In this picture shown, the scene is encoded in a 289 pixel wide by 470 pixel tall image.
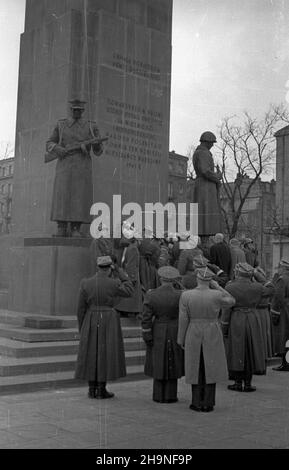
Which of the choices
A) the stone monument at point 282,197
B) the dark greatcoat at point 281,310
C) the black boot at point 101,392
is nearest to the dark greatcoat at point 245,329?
the dark greatcoat at point 281,310

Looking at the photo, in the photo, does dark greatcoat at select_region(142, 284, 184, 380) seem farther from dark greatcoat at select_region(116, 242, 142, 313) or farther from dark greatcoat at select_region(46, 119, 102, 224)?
dark greatcoat at select_region(46, 119, 102, 224)

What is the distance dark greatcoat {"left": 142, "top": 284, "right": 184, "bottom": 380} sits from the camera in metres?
7.69

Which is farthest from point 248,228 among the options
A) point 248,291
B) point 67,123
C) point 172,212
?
point 248,291

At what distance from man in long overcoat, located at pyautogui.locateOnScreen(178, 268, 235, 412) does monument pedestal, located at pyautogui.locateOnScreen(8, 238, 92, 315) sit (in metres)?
4.75

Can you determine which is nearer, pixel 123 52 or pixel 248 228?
pixel 123 52

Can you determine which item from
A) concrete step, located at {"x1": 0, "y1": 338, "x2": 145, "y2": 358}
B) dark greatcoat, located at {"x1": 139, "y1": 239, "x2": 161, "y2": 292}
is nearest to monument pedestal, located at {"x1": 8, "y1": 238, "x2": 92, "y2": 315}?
dark greatcoat, located at {"x1": 139, "y1": 239, "x2": 161, "y2": 292}

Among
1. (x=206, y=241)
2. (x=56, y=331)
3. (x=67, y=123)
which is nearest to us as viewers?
(x=56, y=331)

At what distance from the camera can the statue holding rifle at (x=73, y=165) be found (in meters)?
12.4

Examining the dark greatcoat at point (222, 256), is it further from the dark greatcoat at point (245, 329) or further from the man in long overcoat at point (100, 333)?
the man in long overcoat at point (100, 333)

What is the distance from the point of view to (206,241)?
1405 cm

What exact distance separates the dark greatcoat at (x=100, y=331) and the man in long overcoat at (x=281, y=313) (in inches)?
150

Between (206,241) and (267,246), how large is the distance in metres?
34.9

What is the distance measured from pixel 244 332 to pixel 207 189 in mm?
5458

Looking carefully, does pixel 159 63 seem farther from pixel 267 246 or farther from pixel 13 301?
pixel 267 246
